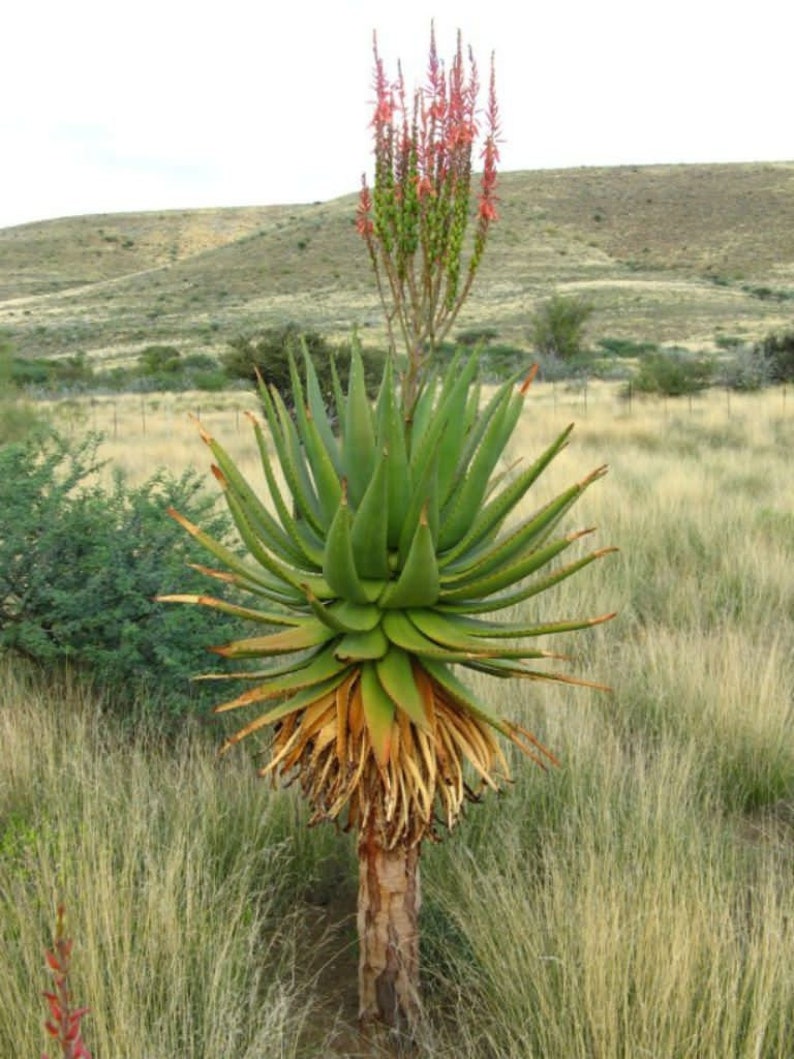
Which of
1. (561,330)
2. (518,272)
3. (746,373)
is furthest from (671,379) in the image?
(518,272)

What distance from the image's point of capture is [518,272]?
6725 cm

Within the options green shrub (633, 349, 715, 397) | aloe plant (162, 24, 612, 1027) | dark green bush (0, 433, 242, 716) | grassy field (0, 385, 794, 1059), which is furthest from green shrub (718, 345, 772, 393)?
aloe plant (162, 24, 612, 1027)

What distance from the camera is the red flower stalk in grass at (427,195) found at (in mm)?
2281

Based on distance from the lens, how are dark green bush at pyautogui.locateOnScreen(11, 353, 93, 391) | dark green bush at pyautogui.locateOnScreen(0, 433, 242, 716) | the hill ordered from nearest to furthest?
dark green bush at pyautogui.locateOnScreen(0, 433, 242, 716) < dark green bush at pyautogui.locateOnScreen(11, 353, 93, 391) < the hill

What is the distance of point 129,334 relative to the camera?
176 ft

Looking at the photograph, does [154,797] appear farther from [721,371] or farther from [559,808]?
[721,371]

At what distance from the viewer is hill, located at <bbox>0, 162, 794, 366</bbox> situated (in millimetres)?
49531

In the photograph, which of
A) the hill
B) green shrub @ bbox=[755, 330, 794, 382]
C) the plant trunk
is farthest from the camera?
the hill

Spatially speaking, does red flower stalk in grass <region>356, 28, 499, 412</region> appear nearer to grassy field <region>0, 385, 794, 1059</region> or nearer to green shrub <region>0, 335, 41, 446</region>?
grassy field <region>0, 385, 794, 1059</region>

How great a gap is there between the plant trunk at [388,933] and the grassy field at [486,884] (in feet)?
0.33

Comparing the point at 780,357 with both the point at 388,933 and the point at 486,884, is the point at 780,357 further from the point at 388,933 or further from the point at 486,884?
the point at 388,933

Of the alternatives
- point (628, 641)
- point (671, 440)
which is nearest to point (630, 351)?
point (671, 440)

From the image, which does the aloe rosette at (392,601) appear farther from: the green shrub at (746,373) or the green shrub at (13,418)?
the green shrub at (746,373)

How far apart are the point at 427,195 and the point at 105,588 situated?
9.35 ft
